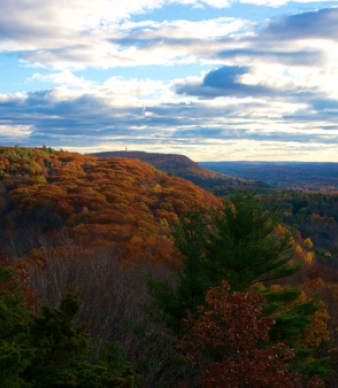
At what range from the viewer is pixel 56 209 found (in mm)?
54750

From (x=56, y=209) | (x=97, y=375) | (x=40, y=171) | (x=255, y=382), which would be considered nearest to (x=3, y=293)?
(x=97, y=375)

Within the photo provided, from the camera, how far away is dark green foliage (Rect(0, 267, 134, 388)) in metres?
5.42

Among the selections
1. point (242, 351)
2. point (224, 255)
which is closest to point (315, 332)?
point (224, 255)

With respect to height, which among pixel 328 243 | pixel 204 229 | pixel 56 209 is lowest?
pixel 328 243

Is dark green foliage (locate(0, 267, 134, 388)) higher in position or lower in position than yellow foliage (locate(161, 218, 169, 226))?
higher

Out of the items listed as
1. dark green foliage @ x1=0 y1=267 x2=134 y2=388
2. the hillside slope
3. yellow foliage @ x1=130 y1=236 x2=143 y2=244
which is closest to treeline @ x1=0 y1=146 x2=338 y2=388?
dark green foliage @ x1=0 y1=267 x2=134 y2=388

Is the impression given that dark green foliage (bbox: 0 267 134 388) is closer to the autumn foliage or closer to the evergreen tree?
the autumn foliage

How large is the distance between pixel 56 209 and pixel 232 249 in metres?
40.5

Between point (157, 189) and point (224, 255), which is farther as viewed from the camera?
point (157, 189)

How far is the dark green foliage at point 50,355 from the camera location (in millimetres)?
5420

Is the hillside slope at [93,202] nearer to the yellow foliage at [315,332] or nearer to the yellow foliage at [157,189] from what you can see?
the yellow foliage at [157,189]

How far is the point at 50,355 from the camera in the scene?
6.38 metres

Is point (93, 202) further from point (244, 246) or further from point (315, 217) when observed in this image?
point (315, 217)

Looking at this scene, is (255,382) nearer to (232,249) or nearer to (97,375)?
(97,375)
